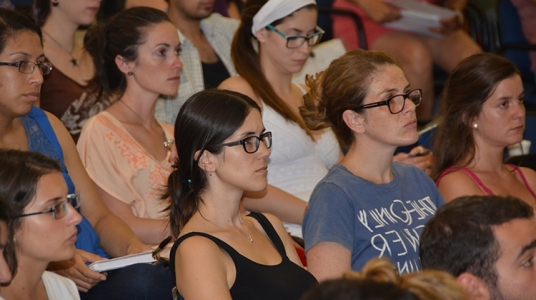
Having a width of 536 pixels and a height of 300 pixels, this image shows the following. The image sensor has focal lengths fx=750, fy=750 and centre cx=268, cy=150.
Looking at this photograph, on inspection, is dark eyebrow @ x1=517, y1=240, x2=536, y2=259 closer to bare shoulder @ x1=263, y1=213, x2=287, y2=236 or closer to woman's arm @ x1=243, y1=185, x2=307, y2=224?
bare shoulder @ x1=263, y1=213, x2=287, y2=236

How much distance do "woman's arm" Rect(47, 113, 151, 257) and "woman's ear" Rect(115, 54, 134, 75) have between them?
0.59 meters

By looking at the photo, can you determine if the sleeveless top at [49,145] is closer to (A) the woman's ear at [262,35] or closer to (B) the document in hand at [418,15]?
(A) the woman's ear at [262,35]

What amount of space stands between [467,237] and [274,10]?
6.18 feet

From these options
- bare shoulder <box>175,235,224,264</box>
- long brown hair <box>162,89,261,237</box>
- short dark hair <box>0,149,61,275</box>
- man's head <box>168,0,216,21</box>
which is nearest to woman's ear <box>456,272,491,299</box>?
bare shoulder <box>175,235,224,264</box>

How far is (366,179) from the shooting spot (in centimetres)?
257

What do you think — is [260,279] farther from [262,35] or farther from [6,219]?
[262,35]

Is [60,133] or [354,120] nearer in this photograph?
[354,120]

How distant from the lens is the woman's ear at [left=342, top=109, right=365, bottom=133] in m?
2.63

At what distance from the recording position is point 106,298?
8.20 feet

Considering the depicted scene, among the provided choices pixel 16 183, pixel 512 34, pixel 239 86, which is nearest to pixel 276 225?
pixel 16 183

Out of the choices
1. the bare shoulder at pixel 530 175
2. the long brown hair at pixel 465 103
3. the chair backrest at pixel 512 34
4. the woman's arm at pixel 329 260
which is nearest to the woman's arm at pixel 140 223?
the woman's arm at pixel 329 260

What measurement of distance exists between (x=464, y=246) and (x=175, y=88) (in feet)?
5.91

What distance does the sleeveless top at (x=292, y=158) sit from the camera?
335cm

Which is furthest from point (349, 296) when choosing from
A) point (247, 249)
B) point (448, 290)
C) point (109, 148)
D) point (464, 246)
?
point (109, 148)
